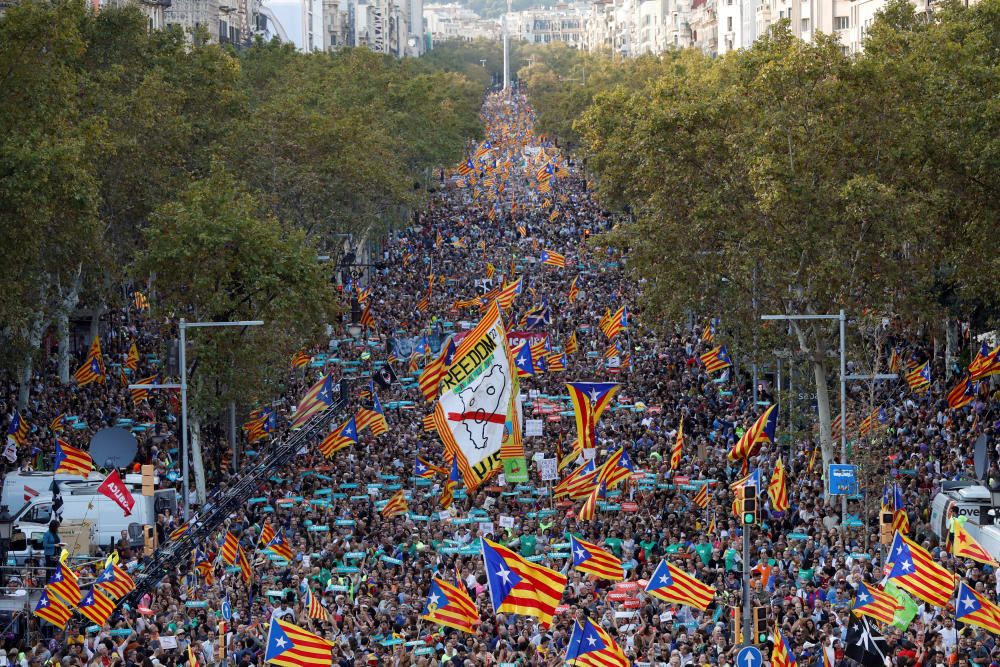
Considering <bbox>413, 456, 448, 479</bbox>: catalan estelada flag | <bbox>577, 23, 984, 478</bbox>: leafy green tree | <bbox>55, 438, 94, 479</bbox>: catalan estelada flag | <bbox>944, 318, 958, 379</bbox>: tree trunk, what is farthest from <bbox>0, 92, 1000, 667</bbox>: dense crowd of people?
<bbox>944, 318, 958, 379</bbox>: tree trunk

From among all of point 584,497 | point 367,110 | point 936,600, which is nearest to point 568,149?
point 367,110

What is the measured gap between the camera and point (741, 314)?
43438 millimetres

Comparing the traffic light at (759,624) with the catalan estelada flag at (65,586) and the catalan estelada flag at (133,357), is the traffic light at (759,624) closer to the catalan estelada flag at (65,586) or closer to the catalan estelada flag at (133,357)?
the catalan estelada flag at (65,586)

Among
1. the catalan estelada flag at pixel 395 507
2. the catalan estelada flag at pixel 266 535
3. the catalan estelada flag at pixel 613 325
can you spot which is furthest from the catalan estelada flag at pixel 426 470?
the catalan estelada flag at pixel 613 325

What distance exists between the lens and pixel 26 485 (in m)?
35.4

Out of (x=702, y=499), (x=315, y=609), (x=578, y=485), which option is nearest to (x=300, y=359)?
(x=578, y=485)

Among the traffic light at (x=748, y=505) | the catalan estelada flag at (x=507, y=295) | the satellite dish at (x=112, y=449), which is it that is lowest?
the satellite dish at (x=112, y=449)

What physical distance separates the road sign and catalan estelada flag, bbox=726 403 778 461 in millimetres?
14651

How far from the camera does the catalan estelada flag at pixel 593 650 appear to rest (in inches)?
861

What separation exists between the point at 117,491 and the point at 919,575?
14804 mm

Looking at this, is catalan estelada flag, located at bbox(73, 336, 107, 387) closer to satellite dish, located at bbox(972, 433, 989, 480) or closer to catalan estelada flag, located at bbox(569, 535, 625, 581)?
catalan estelada flag, located at bbox(569, 535, 625, 581)

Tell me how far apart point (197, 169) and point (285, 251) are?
1914cm

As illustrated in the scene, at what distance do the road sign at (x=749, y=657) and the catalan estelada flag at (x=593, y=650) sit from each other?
1389 millimetres

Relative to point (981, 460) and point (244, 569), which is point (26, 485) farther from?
point (981, 460)
